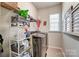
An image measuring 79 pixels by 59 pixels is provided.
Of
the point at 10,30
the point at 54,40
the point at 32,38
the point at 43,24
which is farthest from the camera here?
the point at 54,40

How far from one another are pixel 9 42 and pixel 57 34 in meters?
2.97

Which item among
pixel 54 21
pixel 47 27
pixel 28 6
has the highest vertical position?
pixel 28 6

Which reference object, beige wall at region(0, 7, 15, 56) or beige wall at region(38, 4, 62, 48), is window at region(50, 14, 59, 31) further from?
beige wall at region(0, 7, 15, 56)

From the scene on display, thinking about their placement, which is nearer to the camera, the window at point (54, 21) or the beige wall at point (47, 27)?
the beige wall at point (47, 27)

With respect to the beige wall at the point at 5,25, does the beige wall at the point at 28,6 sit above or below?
above

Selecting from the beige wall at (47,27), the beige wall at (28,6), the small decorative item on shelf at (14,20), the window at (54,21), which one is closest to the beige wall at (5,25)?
the small decorative item on shelf at (14,20)

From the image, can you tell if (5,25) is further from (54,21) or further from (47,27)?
(54,21)

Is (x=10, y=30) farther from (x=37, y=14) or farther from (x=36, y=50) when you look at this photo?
(x=37, y=14)

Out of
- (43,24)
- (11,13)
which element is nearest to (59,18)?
(43,24)

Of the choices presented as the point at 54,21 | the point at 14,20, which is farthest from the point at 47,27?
the point at 14,20

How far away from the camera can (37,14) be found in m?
4.03

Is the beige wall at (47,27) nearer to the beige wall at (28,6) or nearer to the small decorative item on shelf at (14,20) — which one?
the beige wall at (28,6)

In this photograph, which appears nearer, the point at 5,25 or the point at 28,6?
the point at 5,25

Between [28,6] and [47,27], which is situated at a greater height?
[28,6]
